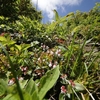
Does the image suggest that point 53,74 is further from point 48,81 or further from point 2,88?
point 2,88

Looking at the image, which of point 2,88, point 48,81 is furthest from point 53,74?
point 2,88

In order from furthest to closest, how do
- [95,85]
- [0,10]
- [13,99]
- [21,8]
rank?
[21,8], [0,10], [95,85], [13,99]

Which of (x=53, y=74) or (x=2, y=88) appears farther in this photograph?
(x=53, y=74)

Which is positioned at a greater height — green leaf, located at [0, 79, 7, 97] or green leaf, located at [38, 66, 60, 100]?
green leaf, located at [0, 79, 7, 97]

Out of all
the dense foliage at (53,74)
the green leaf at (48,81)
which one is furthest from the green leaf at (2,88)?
the green leaf at (48,81)

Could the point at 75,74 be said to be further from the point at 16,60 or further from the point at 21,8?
the point at 21,8

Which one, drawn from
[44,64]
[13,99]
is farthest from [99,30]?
[13,99]

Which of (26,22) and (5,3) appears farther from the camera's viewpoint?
(5,3)

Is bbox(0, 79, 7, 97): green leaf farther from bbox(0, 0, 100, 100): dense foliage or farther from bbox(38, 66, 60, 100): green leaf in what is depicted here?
bbox(38, 66, 60, 100): green leaf

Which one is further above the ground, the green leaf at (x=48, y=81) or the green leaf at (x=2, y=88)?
the green leaf at (x=2, y=88)

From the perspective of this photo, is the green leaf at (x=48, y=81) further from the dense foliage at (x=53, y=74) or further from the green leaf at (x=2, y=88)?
the green leaf at (x=2, y=88)

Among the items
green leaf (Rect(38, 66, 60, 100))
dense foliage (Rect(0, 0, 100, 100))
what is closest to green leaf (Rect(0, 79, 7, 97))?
dense foliage (Rect(0, 0, 100, 100))

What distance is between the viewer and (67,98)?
1.25m

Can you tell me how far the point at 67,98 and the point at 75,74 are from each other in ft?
1.04
